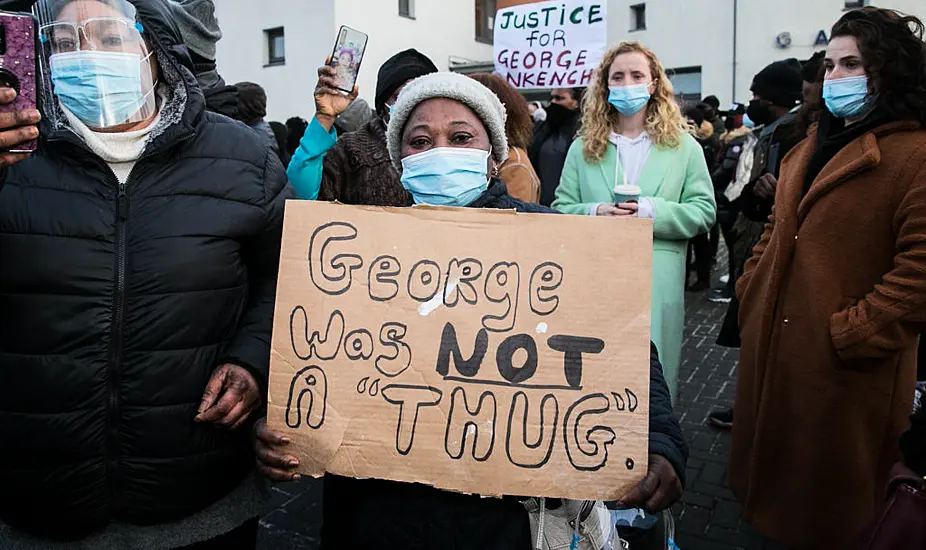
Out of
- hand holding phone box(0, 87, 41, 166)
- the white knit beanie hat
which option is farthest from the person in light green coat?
hand holding phone box(0, 87, 41, 166)

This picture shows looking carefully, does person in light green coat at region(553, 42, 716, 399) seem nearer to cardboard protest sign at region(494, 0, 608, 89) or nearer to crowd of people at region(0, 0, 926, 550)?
crowd of people at region(0, 0, 926, 550)

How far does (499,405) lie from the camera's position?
5.15 ft

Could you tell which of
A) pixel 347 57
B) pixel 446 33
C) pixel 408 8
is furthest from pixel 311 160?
pixel 446 33

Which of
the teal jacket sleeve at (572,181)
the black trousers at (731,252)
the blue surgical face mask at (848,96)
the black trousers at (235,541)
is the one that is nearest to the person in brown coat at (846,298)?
the blue surgical face mask at (848,96)

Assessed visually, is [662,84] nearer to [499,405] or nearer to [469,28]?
[499,405]

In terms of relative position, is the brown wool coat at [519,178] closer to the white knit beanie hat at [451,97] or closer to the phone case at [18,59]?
the white knit beanie hat at [451,97]

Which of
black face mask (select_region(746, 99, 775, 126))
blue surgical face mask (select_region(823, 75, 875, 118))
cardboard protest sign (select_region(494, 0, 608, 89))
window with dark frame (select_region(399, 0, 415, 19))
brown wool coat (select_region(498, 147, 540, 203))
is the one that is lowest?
brown wool coat (select_region(498, 147, 540, 203))

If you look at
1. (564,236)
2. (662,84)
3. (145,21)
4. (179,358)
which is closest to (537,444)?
(564,236)

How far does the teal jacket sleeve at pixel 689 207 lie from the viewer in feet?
11.1

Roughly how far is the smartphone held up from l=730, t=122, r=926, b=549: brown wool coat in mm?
1956

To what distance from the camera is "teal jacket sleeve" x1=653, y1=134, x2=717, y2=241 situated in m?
3.39

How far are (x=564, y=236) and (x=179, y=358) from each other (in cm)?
100

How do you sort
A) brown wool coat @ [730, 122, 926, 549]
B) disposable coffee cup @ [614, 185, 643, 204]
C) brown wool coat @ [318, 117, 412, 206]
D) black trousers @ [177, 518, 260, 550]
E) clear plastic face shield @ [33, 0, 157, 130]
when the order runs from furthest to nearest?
brown wool coat @ [318, 117, 412, 206] < disposable coffee cup @ [614, 185, 643, 204] < brown wool coat @ [730, 122, 926, 549] < black trousers @ [177, 518, 260, 550] < clear plastic face shield @ [33, 0, 157, 130]

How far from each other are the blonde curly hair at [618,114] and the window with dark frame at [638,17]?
23.4 metres
